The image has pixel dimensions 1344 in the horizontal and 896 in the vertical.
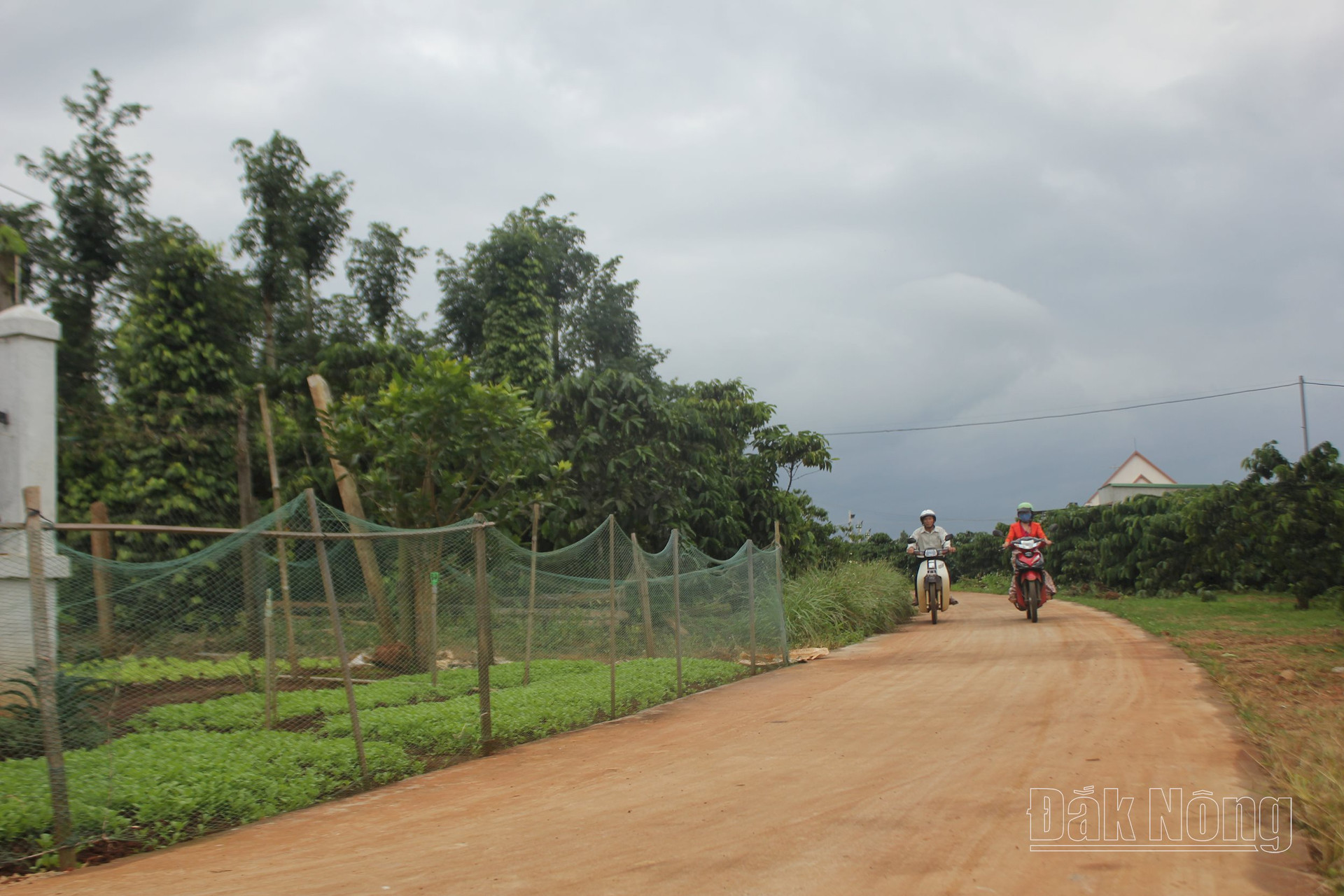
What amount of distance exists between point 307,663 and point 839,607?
9813 mm

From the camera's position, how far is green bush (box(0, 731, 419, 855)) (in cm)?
507

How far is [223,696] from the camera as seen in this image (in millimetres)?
7570

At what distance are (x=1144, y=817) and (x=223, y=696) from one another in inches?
255

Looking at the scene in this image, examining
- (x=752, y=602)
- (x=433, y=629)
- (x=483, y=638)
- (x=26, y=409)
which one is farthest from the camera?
(x=752, y=602)

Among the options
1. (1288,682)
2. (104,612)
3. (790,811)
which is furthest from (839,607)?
(104,612)

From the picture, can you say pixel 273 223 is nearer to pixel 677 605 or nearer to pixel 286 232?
pixel 286 232

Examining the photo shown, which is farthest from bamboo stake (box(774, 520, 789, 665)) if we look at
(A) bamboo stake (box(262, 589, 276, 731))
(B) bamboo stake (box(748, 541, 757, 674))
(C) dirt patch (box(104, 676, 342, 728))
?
(A) bamboo stake (box(262, 589, 276, 731))

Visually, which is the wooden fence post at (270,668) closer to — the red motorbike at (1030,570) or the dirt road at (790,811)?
the dirt road at (790,811)

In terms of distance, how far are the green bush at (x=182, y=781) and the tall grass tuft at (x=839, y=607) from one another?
8622mm

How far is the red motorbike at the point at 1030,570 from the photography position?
15844mm

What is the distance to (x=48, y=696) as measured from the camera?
16.3 feet

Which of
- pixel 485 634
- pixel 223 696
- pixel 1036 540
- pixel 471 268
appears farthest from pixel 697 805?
pixel 471 268

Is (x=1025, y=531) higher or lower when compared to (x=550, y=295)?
lower

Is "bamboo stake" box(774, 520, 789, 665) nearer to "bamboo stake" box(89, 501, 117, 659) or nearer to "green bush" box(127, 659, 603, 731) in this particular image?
"green bush" box(127, 659, 603, 731)
